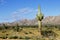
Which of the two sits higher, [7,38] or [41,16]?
[41,16]

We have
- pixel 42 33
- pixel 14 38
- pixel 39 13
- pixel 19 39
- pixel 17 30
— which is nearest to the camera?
→ pixel 19 39

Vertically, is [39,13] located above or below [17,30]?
above

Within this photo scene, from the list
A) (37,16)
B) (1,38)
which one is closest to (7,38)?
(1,38)

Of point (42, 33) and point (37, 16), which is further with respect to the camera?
point (42, 33)

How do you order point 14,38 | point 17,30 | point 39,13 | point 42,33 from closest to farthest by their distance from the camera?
point 14,38, point 39,13, point 42,33, point 17,30

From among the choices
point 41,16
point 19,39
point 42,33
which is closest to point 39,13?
point 41,16

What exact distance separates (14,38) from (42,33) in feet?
21.6

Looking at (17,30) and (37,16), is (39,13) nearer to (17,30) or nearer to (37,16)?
(37,16)

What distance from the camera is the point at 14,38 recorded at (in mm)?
27047

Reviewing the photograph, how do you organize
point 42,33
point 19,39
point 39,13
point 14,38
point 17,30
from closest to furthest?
point 19,39 < point 14,38 < point 39,13 < point 42,33 < point 17,30

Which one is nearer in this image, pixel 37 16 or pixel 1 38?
pixel 1 38

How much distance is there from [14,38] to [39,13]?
5.96 m

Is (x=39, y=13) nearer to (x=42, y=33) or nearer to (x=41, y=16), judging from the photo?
(x=41, y=16)

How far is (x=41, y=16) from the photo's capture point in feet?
96.4
